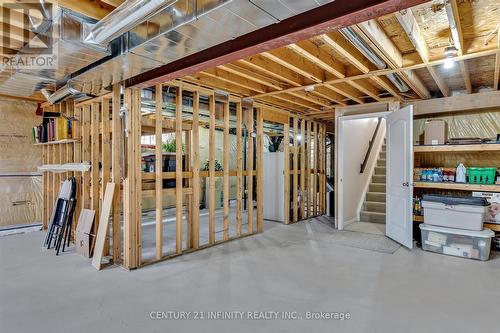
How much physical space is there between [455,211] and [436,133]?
51.1 inches

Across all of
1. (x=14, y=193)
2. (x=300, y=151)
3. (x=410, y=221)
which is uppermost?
(x=300, y=151)

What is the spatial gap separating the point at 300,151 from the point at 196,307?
4895 millimetres

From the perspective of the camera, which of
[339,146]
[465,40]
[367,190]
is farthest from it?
[367,190]

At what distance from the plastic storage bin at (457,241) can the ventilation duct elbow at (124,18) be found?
455cm

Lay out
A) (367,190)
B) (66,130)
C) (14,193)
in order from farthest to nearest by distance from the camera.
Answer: (367,190)
(14,193)
(66,130)

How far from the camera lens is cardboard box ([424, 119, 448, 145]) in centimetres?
463

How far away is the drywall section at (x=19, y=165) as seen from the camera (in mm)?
5309

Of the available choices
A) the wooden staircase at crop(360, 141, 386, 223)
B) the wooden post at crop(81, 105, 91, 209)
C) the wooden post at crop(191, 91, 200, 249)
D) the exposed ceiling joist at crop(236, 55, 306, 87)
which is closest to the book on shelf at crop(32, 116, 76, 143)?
the wooden post at crop(81, 105, 91, 209)

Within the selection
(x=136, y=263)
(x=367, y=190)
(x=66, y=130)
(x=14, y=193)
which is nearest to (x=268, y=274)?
(x=136, y=263)

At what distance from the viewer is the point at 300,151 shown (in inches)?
272

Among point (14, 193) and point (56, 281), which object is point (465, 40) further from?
point (14, 193)

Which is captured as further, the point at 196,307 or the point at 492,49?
the point at 492,49

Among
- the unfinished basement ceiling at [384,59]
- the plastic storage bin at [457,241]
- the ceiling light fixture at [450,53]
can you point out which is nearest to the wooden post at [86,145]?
the unfinished basement ceiling at [384,59]

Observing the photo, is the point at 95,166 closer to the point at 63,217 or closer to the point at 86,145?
the point at 86,145
